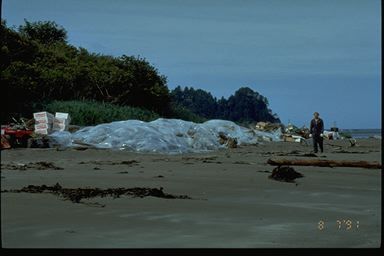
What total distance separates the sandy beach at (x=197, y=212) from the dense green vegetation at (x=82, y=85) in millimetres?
12149

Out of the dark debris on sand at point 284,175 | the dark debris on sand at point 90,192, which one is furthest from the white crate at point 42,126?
the dark debris on sand at point 90,192

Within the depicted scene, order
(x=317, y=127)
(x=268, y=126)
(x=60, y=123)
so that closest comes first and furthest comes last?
(x=60, y=123), (x=317, y=127), (x=268, y=126)

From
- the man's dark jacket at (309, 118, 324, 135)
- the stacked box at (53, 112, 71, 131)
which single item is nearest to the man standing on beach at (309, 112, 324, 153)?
the man's dark jacket at (309, 118, 324, 135)

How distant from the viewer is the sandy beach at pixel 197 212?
362 cm

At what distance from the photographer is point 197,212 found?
4.70 m

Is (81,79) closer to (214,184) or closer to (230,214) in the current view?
(214,184)

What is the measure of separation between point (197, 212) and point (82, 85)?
21193 millimetres

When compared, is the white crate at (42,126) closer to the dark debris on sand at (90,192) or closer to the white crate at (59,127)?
the white crate at (59,127)

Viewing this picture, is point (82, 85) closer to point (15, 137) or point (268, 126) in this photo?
point (268, 126)

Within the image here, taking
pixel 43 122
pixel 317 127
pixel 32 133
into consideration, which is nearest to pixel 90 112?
pixel 43 122

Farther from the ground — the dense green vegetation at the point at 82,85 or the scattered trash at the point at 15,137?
the dense green vegetation at the point at 82,85

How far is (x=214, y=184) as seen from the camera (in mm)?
6938

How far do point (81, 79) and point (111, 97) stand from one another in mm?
1555
